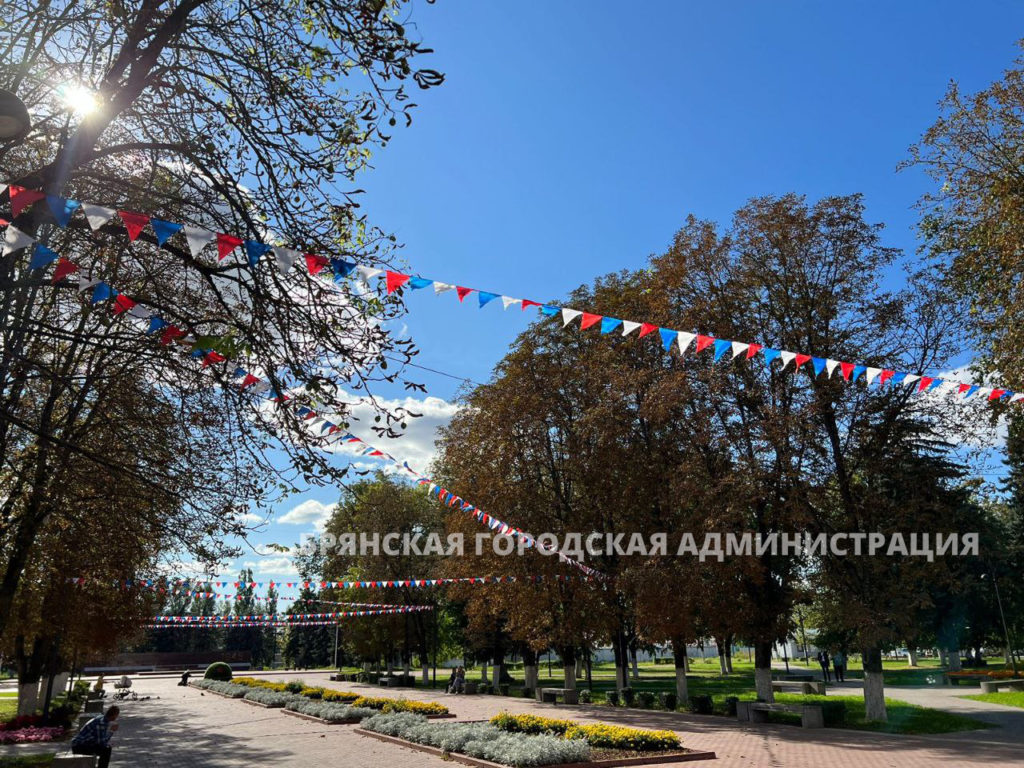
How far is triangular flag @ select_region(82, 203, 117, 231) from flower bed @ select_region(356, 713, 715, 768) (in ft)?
32.6

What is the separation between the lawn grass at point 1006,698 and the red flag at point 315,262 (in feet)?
82.7

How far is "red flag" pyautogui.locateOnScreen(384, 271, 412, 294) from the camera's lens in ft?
27.4

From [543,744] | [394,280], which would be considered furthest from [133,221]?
[543,744]

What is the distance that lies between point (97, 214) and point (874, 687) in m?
19.7

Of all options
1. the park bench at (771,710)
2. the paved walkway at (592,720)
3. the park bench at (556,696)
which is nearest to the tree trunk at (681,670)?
the paved walkway at (592,720)

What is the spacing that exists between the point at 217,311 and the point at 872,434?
16.8 metres

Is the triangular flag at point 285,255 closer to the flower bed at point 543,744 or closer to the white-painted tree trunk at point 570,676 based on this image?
the flower bed at point 543,744

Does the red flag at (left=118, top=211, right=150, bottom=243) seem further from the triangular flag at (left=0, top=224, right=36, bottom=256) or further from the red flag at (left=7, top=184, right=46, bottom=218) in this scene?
the triangular flag at (left=0, top=224, right=36, bottom=256)

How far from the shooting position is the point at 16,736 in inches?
711

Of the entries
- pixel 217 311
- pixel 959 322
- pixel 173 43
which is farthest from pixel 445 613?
pixel 173 43

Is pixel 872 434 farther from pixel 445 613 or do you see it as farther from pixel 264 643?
pixel 264 643

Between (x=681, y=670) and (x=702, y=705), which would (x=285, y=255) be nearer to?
(x=702, y=705)

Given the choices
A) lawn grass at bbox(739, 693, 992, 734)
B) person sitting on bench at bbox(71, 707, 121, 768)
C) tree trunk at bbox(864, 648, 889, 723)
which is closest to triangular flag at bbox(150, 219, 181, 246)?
person sitting on bench at bbox(71, 707, 121, 768)

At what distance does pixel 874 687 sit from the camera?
18516 mm
